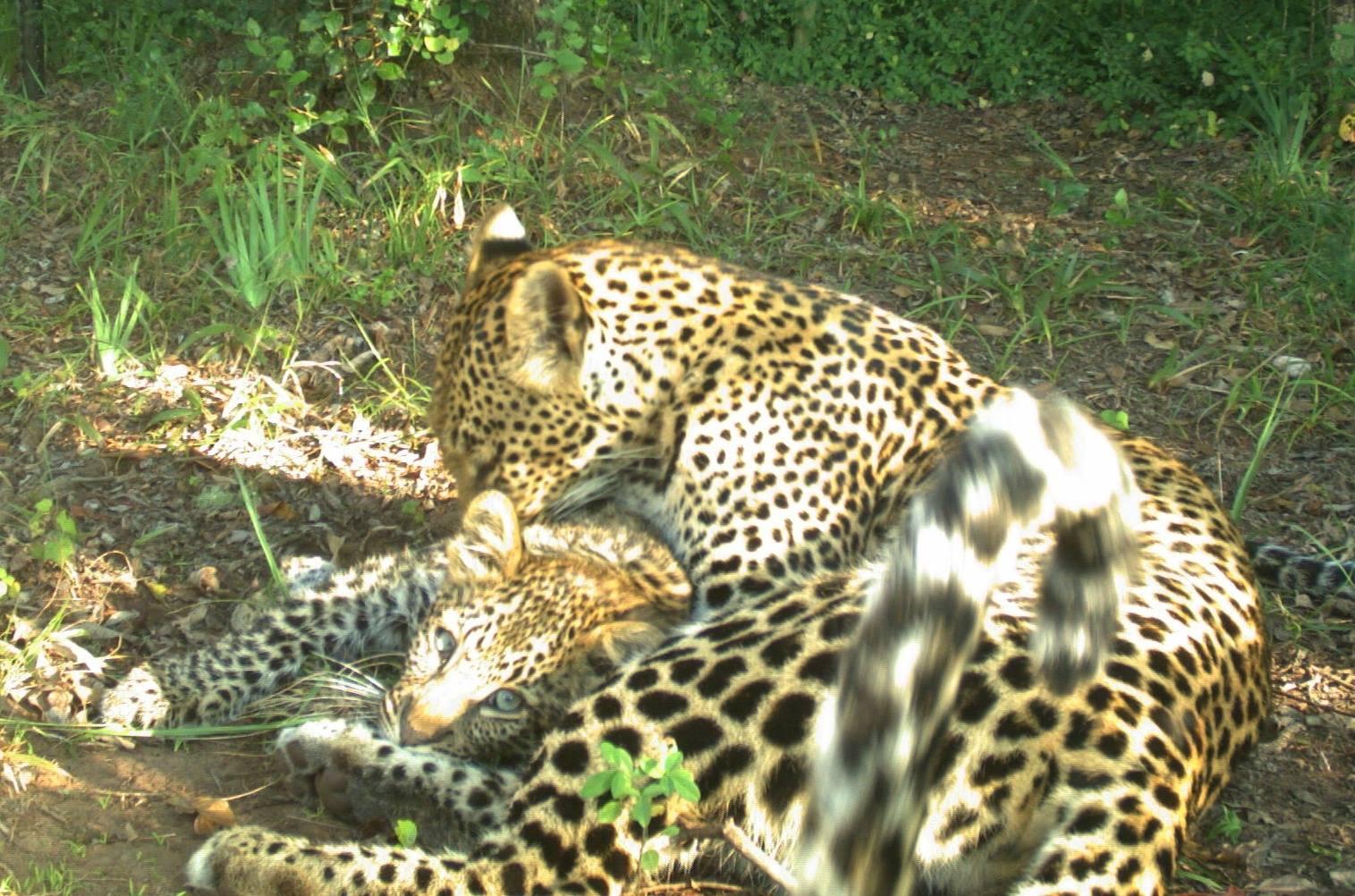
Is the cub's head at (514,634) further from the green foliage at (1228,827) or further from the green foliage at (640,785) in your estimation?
the green foliage at (1228,827)

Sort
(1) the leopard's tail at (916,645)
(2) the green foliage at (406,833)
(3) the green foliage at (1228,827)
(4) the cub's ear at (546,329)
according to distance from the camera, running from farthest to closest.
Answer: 1. (4) the cub's ear at (546,329)
2. (3) the green foliage at (1228,827)
3. (2) the green foliage at (406,833)
4. (1) the leopard's tail at (916,645)

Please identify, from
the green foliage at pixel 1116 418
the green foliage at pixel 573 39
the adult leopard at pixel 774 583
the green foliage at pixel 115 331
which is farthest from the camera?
the green foliage at pixel 573 39

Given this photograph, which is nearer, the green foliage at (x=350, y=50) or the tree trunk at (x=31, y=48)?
the green foliage at (x=350, y=50)

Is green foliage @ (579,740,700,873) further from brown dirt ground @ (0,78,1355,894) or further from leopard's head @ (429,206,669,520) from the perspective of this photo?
leopard's head @ (429,206,669,520)

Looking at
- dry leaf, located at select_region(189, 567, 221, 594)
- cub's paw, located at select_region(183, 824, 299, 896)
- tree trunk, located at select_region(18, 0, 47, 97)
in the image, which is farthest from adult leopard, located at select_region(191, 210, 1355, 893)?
tree trunk, located at select_region(18, 0, 47, 97)

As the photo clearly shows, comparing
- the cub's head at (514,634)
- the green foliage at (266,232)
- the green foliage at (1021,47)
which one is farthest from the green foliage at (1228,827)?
the green foliage at (1021,47)

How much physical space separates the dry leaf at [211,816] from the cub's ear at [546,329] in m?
1.62

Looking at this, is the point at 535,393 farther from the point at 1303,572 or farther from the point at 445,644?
the point at 1303,572

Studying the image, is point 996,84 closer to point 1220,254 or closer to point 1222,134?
point 1222,134

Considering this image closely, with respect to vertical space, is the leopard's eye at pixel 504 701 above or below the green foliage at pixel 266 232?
below

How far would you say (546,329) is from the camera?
510 cm

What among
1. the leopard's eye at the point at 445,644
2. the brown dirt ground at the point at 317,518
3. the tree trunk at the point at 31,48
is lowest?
the brown dirt ground at the point at 317,518

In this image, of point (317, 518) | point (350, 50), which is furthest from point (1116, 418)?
point (350, 50)

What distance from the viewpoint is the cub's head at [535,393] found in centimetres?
509
